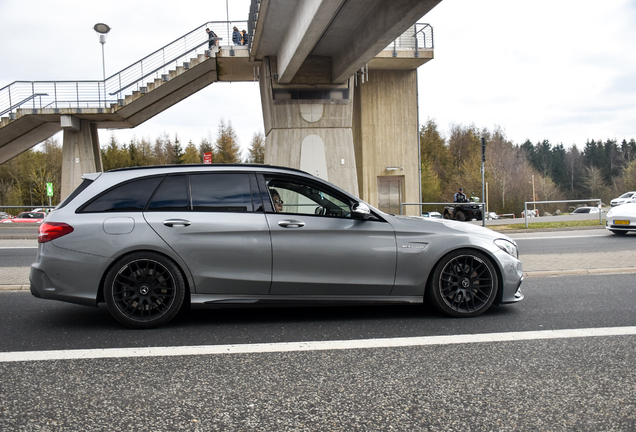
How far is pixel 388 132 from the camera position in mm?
31125

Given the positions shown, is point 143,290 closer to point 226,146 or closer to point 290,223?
point 290,223

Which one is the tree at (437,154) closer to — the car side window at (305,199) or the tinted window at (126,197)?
the car side window at (305,199)

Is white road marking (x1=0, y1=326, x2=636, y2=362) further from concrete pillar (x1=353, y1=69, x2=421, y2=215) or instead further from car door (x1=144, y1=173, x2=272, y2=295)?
concrete pillar (x1=353, y1=69, x2=421, y2=215)

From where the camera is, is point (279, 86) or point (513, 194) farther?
point (513, 194)

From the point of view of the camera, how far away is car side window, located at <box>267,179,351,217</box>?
16.8ft

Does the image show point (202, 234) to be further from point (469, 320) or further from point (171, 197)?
point (469, 320)

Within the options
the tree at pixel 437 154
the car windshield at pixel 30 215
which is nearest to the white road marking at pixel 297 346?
the car windshield at pixel 30 215

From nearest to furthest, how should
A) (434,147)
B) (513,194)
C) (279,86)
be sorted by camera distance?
(279,86), (513,194), (434,147)

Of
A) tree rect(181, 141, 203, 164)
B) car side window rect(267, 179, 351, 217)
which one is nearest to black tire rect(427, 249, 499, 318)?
car side window rect(267, 179, 351, 217)

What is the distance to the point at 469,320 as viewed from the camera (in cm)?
509

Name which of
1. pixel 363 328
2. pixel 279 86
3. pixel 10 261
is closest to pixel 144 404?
pixel 363 328

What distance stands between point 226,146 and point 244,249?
73.8 metres

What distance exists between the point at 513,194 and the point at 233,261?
70.6 m

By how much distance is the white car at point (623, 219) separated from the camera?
1492cm
